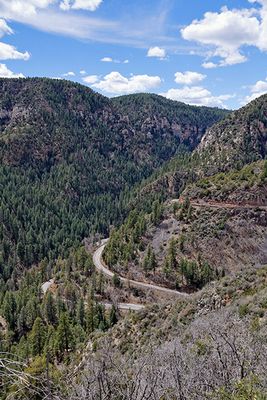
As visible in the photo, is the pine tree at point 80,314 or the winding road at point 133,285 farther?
the winding road at point 133,285

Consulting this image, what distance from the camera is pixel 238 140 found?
148 meters

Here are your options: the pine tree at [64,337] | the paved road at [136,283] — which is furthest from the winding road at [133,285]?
the pine tree at [64,337]

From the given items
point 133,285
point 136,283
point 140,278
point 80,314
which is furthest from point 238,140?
point 80,314

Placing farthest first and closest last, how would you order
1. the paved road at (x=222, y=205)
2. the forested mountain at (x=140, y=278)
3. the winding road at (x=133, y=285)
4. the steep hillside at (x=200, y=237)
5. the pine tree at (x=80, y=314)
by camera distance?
1. the paved road at (x=222, y=205)
2. the steep hillside at (x=200, y=237)
3. the winding road at (x=133, y=285)
4. the pine tree at (x=80, y=314)
5. the forested mountain at (x=140, y=278)

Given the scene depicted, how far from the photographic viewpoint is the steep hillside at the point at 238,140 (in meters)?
136

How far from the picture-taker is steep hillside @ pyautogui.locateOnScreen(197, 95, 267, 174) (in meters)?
136

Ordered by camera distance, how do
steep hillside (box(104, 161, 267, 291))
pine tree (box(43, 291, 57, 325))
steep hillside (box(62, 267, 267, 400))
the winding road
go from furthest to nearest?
1. steep hillside (box(104, 161, 267, 291))
2. the winding road
3. pine tree (box(43, 291, 57, 325))
4. steep hillside (box(62, 267, 267, 400))

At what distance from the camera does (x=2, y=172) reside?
172 m

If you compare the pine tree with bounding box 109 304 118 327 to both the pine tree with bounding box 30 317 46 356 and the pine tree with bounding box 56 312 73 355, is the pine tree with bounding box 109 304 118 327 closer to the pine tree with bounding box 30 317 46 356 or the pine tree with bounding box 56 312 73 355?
the pine tree with bounding box 56 312 73 355

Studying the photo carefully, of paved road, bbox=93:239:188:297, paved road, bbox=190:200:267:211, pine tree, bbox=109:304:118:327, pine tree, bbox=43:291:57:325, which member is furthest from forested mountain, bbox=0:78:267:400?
pine tree, bbox=109:304:118:327

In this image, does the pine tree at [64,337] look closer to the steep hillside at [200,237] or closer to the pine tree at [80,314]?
the pine tree at [80,314]

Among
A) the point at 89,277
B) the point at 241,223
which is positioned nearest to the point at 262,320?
the point at 241,223

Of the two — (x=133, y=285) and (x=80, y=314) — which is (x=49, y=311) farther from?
(x=133, y=285)

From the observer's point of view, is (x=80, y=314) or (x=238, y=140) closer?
(x=80, y=314)
